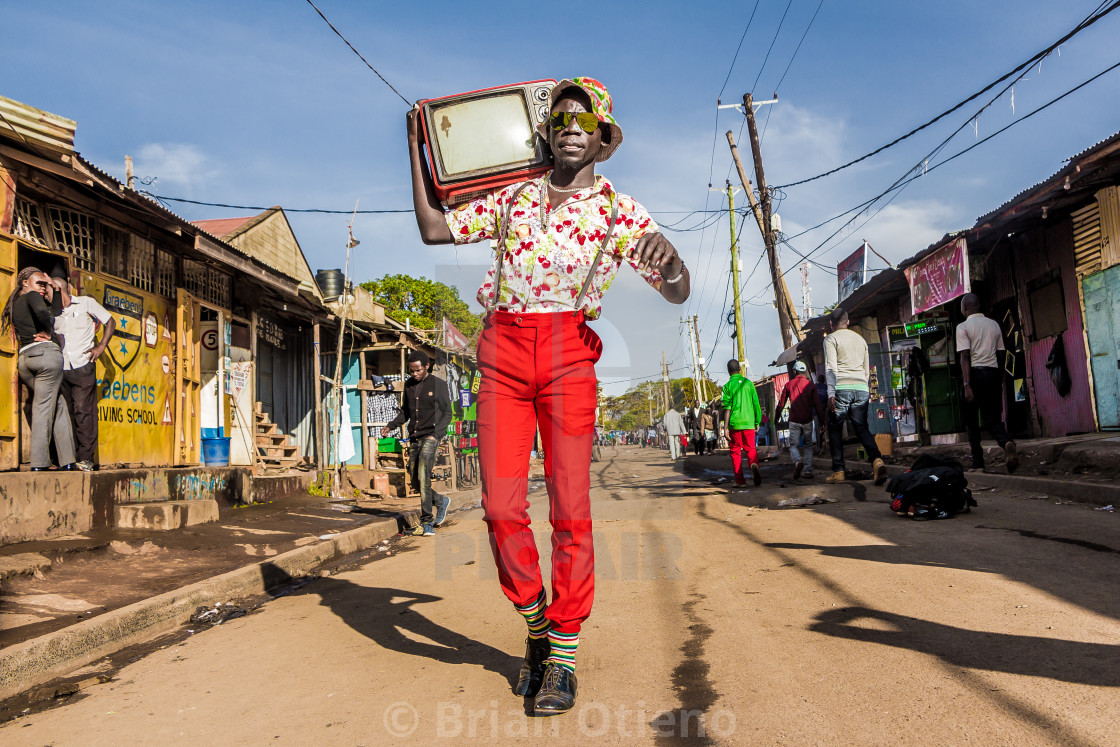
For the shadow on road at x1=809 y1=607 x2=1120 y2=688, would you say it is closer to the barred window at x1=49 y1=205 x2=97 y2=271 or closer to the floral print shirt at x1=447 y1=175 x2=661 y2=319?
the floral print shirt at x1=447 y1=175 x2=661 y2=319

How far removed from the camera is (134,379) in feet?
29.8

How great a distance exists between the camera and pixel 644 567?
4930 millimetres

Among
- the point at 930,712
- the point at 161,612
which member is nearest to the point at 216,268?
the point at 161,612

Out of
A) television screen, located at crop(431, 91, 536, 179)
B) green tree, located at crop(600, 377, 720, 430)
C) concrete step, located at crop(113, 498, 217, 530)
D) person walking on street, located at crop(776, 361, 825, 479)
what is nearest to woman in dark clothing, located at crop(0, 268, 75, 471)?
concrete step, located at crop(113, 498, 217, 530)

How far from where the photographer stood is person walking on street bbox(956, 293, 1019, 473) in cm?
814

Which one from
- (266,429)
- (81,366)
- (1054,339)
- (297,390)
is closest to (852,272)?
(1054,339)

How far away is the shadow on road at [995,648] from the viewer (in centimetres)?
242

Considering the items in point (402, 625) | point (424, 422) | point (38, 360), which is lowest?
point (402, 625)

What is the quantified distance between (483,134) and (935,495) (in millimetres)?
4688

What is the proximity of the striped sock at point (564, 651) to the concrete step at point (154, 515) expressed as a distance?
5.50m

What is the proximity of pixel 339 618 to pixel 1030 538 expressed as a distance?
13.8ft

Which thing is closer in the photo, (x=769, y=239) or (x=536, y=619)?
(x=536, y=619)

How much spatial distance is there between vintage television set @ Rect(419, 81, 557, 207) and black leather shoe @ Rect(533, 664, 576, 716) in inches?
70.9

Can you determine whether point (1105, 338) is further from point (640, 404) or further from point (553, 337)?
point (640, 404)
